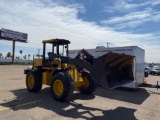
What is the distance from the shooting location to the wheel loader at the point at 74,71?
7824 millimetres

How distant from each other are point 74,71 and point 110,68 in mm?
1865

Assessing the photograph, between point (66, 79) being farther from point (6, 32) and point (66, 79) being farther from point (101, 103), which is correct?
point (6, 32)

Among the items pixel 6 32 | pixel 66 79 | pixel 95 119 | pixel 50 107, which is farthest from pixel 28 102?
pixel 6 32

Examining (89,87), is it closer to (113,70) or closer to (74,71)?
(74,71)

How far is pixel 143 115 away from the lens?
7.43 metres

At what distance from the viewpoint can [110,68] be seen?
893cm

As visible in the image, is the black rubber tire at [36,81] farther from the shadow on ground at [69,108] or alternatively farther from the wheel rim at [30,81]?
the shadow on ground at [69,108]

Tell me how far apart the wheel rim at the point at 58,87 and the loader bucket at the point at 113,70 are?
1808mm

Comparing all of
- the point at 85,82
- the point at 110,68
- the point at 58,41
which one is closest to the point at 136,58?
the point at 85,82

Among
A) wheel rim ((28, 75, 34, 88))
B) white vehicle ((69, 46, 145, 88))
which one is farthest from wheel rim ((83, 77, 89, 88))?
white vehicle ((69, 46, 145, 88))

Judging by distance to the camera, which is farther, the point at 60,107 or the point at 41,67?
the point at 41,67

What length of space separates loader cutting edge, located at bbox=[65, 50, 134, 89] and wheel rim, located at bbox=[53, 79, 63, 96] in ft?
3.41

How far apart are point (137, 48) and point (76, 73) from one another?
490 centimetres

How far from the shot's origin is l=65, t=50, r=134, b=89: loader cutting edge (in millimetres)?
7492
